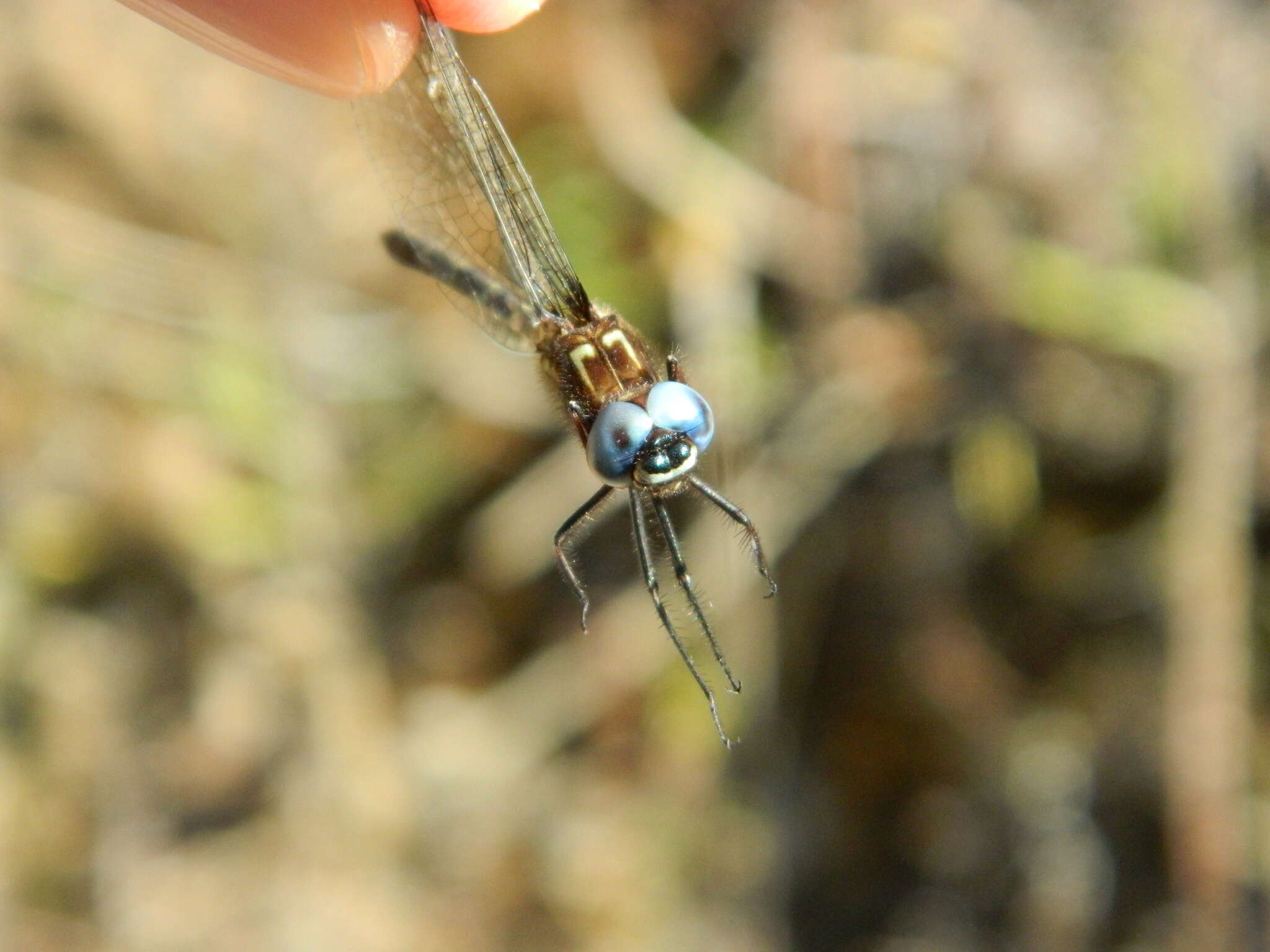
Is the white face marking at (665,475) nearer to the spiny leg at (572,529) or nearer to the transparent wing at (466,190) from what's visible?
the spiny leg at (572,529)

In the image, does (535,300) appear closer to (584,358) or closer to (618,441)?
(584,358)

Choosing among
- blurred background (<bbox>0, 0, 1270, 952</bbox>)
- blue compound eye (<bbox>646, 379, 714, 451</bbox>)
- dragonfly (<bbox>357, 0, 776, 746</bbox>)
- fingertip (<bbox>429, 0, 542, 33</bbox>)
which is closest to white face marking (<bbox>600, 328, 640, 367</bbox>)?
dragonfly (<bbox>357, 0, 776, 746</bbox>)

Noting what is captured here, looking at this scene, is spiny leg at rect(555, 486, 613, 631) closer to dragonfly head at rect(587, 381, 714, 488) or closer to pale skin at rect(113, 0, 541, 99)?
dragonfly head at rect(587, 381, 714, 488)

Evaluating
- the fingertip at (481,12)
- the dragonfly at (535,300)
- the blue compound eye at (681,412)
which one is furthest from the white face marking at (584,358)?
the fingertip at (481,12)

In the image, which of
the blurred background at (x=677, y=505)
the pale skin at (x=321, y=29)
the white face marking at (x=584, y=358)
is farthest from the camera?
the blurred background at (x=677, y=505)

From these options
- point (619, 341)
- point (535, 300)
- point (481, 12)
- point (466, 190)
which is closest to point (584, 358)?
point (619, 341)

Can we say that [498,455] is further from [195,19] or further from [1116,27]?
[1116,27]
